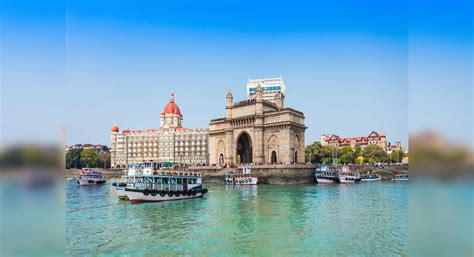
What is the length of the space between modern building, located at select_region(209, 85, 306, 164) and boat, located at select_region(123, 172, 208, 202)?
17.6 m

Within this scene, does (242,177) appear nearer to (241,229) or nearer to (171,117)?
(241,229)

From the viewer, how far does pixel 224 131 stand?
4516 centimetres

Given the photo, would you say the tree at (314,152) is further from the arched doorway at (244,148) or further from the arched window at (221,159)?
the arched window at (221,159)

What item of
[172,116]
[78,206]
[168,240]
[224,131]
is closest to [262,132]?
[224,131]

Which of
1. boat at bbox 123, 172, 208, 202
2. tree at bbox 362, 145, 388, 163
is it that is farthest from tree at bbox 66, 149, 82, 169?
tree at bbox 362, 145, 388, 163

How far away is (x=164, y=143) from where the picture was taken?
224 ft

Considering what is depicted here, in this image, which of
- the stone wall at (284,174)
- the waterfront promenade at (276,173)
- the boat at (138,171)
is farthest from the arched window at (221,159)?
the boat at (138,171)

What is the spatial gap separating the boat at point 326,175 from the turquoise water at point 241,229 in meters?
17.9

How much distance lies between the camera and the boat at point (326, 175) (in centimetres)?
3578

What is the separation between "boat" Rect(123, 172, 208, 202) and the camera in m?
19.8

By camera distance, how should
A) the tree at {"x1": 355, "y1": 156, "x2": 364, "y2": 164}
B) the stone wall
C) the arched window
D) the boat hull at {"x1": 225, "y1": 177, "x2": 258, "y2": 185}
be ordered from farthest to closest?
the tree at {"x1": 355, "y1": 156, "x2": 364, "y2": 164}, the arched window, the stone wall, the boat hull at {"x1": 225, "y1": 177, "x2": 258, "y2": 185}

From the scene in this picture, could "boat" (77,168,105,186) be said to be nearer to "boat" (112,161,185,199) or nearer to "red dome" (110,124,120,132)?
"boat" (112,161,185,199)
